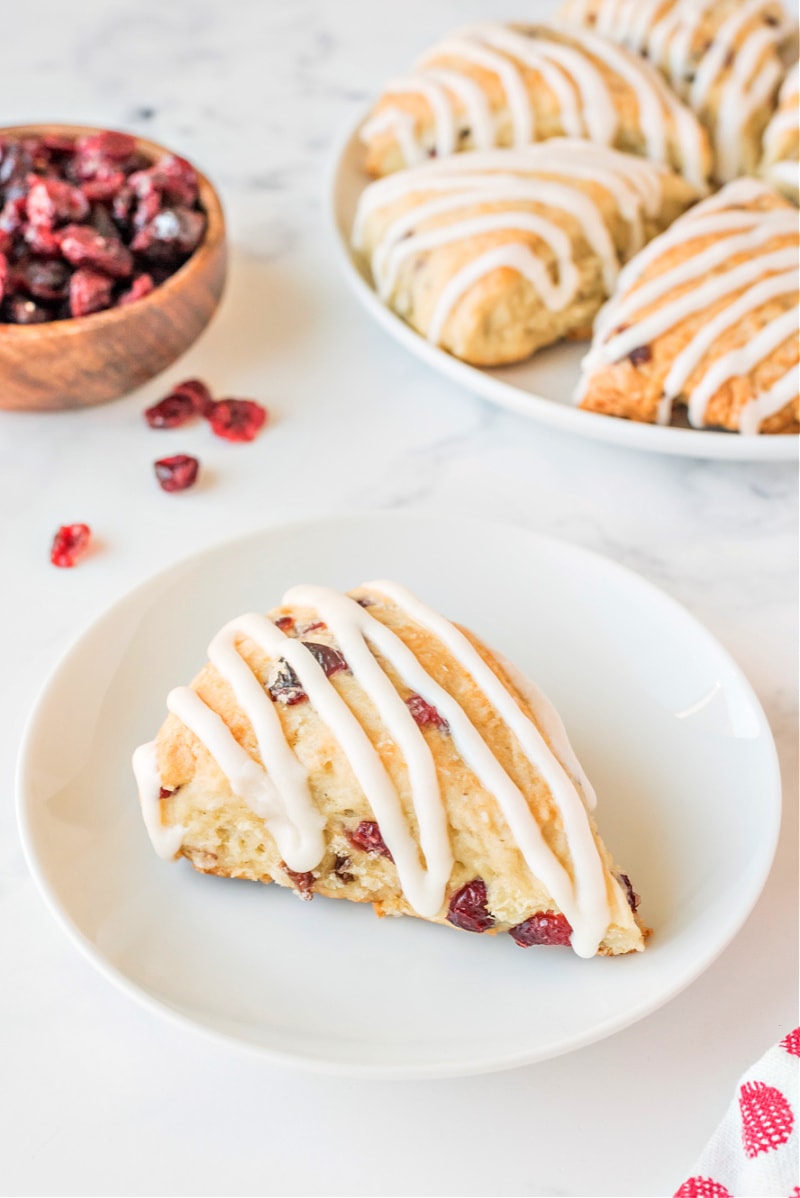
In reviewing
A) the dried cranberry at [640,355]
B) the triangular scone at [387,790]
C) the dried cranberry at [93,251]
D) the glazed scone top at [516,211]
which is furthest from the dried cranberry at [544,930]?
the dried cranberry at [93,251]

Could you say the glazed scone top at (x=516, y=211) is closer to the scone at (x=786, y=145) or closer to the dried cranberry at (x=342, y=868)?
the scone at (x=786, y=145)

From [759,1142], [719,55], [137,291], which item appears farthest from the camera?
[719,55]

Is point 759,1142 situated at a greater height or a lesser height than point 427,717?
lesser

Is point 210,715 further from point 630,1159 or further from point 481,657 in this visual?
point 630,1159

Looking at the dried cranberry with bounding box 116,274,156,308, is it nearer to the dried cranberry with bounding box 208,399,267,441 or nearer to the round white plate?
the dried cranberry with bounding box 208,399,267,441

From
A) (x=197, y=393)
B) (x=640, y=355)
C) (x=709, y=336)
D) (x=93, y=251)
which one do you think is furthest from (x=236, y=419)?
(x=709, y=336)

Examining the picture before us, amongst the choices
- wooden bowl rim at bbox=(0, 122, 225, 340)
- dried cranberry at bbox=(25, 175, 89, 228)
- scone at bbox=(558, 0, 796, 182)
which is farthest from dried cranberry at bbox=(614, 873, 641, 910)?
scone at bbox=(558, 0, 796, 182)

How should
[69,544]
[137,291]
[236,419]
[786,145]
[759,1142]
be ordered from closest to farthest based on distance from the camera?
[759,1142]
[69,544]
[137,291]
[236,419]
[786,145]

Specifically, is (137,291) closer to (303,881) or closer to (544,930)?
(303,881)
